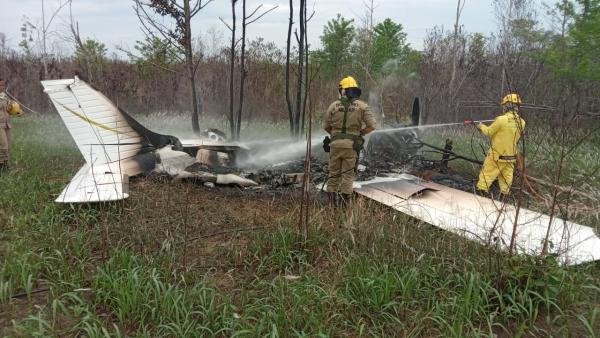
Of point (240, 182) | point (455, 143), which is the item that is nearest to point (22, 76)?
point (240, 182)

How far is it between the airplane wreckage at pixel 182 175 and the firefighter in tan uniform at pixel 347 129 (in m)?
0.34

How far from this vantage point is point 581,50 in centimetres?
1192

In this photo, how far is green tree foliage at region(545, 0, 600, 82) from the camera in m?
11.5

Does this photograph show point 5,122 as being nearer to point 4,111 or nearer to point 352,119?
point 4,111

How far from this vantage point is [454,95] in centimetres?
1448

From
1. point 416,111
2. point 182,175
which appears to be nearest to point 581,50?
point 416,111

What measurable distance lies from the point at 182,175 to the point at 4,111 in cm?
382

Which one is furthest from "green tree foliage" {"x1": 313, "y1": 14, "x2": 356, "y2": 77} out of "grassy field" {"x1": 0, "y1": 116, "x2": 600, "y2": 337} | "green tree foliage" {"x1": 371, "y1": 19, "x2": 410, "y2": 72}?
"grassy field" {"x1": 0, "y1": 116, "x2": 600, "y2": 337}

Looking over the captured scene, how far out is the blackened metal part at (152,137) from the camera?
7.19 m

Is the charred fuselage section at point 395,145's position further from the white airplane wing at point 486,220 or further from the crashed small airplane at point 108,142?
the crashed small airplane at point 108,142

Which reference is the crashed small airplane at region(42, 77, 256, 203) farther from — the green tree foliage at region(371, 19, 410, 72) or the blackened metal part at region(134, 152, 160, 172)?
the green tree foliage at region(371, 19, 410, 72)

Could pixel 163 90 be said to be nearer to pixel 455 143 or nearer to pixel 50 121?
pixel 50 121

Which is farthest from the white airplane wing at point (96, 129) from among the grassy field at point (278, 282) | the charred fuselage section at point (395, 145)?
the charred fuselage section at point (395, 145)

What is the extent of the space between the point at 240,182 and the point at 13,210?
3.15 metres
